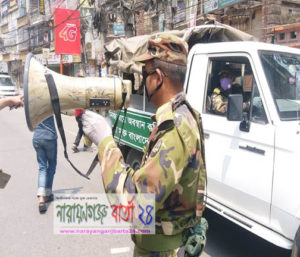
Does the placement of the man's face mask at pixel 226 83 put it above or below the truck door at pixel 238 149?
above

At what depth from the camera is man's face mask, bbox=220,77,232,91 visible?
3377 mm

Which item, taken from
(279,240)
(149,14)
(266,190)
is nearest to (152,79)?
(266,190)

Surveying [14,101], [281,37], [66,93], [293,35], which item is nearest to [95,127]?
[66,93]

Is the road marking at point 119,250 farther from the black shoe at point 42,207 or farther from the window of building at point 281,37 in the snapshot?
the window of building at point 281,37

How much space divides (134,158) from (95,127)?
9.89 ft

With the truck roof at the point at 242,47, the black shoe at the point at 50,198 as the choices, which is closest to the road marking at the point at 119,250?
the black shoe at the point at 50,198

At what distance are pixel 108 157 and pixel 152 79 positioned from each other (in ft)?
1.32

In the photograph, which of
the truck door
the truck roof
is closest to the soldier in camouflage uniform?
the truck door

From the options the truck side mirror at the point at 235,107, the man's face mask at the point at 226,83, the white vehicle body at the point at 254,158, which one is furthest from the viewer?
the man's face mask at the point at 226,83

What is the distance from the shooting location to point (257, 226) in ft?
8.38

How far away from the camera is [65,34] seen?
1191cm

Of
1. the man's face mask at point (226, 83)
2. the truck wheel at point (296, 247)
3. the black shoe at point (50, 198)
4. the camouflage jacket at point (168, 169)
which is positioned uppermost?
the man's face mask at point (226, 83)

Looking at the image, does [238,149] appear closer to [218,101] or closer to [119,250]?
[218,101]

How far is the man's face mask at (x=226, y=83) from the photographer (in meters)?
3.38
